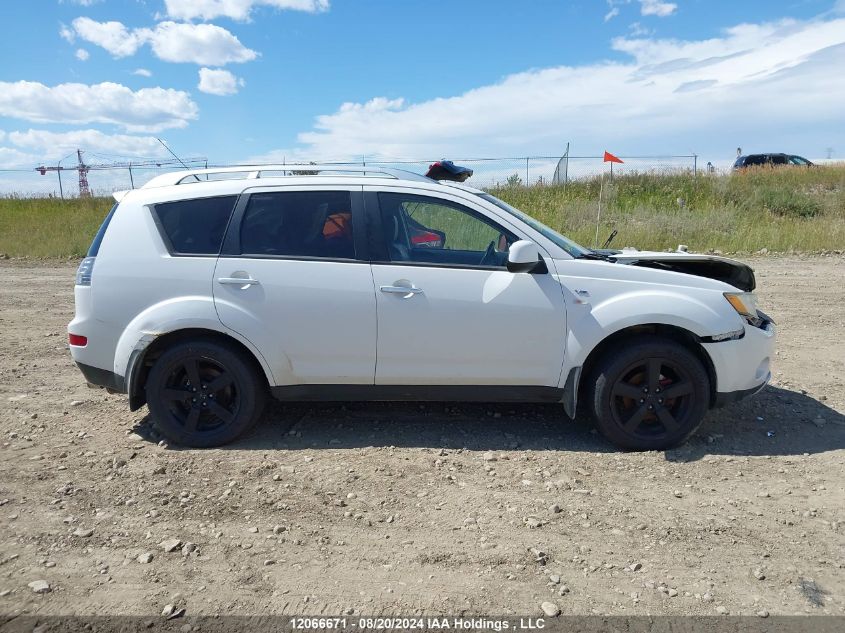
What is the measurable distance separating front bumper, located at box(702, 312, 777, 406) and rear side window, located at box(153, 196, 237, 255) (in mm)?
3317

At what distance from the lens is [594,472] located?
414cm

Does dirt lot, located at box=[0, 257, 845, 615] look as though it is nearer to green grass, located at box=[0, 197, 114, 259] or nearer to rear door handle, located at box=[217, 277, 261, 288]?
rear door handle, located at box=[217, 277, 261, 288]

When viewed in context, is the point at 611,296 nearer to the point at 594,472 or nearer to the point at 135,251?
the point at 594,472

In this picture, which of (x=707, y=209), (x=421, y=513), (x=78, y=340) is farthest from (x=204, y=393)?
(x=707, y=209)

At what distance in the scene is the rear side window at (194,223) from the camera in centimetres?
449

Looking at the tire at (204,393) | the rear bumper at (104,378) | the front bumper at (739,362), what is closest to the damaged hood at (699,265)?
the front bumper at (739,362)

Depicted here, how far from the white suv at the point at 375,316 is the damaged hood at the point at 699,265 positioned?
0.32 metres

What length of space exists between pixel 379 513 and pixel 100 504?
1600mm

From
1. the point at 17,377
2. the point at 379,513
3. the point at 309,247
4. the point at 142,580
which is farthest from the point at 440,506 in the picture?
the point at 17,377

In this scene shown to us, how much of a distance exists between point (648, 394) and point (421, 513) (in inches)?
69.3

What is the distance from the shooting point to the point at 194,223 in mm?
4531

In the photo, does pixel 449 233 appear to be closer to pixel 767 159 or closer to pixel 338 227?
pixel 338 227

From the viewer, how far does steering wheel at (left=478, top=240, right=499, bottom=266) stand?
176 inches

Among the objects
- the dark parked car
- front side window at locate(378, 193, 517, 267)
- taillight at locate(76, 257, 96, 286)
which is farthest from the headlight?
the dark parked car
